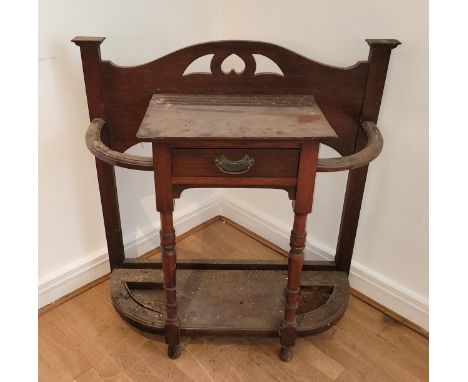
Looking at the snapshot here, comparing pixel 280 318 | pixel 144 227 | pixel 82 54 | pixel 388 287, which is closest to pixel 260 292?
pixel 280 318

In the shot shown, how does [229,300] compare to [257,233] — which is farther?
[257,233]

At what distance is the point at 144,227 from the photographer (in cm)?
181

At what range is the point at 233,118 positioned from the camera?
1.11 meters

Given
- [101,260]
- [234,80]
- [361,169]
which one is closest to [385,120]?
[361,169]

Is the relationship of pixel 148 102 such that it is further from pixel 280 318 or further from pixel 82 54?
pixel 280 318

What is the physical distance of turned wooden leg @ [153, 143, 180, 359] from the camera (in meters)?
1.04

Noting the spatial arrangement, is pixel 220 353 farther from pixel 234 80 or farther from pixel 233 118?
pixel 234 80

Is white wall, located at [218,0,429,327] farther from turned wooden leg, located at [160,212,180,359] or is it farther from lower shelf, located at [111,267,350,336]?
turned wooden leg, located at [160,212,180,359]

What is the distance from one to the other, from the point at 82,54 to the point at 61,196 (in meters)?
0.53

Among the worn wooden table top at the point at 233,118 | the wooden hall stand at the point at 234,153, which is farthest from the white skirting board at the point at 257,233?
the worn wooden table top at the point at 233,118

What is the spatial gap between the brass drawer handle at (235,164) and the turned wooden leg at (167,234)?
13 cm

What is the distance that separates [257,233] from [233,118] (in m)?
0.96

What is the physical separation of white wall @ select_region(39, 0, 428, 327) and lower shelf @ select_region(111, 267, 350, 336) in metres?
0.20

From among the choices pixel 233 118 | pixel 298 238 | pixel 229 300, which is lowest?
pixel 229 300
